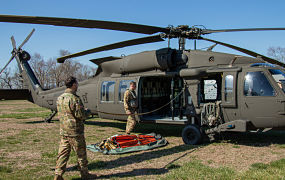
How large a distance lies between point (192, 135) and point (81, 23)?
183 inches

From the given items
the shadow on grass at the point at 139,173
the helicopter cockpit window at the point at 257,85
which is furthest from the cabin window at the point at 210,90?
the shadow on grass at the point at 139,173

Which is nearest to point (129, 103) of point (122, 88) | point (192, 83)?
point (122, 88)

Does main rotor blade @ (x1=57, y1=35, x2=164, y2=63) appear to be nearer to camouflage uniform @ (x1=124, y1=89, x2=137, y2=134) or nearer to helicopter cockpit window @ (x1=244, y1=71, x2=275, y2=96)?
camouflage uniform @ (x1=124, y1=89, x2=137, y2=134)

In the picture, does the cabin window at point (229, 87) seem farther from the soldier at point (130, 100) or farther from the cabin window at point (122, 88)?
the cabin window at point (122, 88)

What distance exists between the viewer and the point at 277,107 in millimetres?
6656

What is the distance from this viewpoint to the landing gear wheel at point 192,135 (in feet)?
24.5

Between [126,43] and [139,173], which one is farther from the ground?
[126,43]

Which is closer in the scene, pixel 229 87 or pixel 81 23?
pixel 81 23

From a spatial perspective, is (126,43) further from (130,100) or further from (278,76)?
(278,76)

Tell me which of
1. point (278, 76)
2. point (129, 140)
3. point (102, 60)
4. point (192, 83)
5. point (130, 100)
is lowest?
point (129, 140)

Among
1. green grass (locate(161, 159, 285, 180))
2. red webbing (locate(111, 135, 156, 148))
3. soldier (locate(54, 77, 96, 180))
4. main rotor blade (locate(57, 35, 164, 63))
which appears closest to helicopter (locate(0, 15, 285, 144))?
main rotor blade (locate(57, 35, 164, 63))

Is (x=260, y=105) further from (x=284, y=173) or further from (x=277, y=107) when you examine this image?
(x=284, y=173)

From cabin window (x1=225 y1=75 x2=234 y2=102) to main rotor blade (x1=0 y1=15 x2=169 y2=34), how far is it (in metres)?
2.74

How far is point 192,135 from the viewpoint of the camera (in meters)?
7.71
